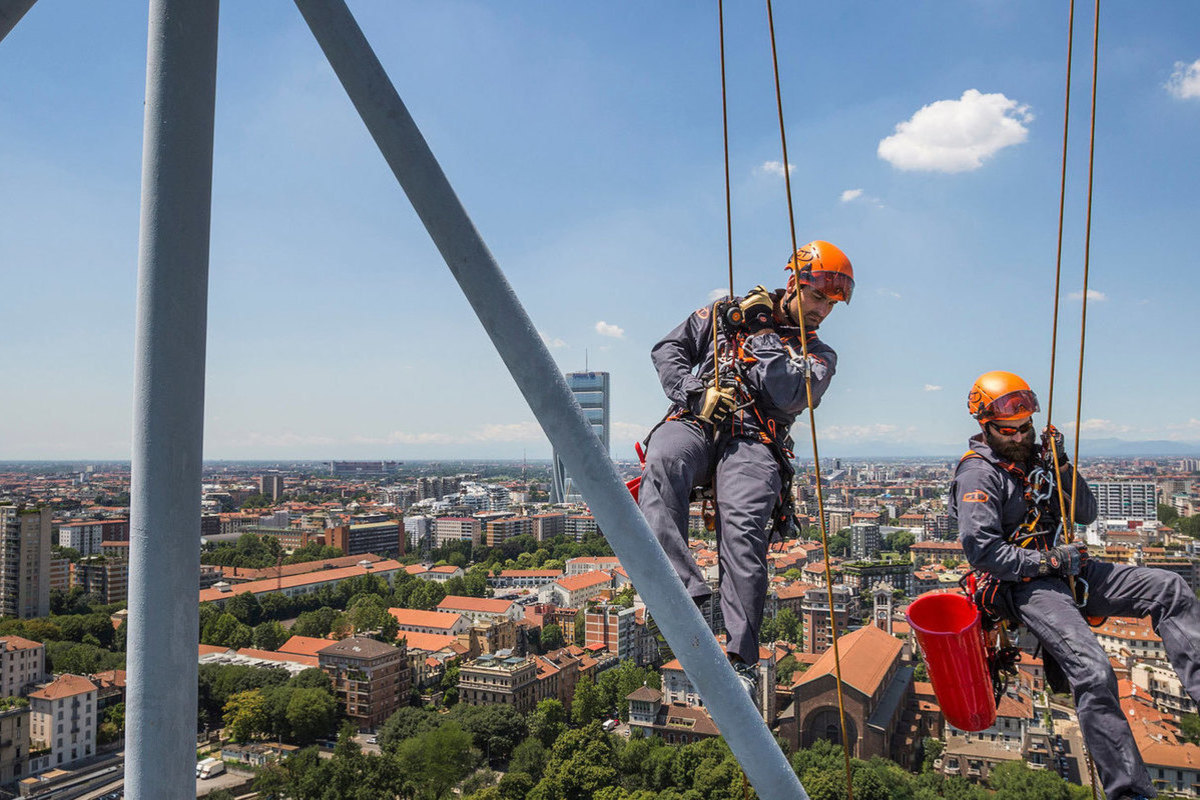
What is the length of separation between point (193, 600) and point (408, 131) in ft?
3.02

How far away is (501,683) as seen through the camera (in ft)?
121

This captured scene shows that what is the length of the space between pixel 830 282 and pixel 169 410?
2.12 metres

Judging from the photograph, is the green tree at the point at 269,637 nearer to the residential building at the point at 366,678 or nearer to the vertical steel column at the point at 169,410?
the residential building at the point at 366,678

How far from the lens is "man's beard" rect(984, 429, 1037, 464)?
9.26 feet

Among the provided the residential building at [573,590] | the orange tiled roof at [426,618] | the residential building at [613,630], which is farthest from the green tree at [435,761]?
the residential building at [573,590]

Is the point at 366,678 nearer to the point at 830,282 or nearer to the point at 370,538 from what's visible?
the point at 830,282

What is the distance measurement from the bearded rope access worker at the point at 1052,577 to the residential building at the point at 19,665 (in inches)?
1708

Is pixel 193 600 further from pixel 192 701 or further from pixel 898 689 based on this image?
pixel 898 689

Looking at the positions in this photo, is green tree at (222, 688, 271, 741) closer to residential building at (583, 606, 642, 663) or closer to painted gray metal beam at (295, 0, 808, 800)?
residential building at (583, 606, 642, 663)

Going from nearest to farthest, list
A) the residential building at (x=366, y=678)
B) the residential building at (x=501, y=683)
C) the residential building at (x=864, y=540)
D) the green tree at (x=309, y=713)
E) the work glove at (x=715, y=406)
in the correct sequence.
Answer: the work glove at (x=715, y=406) → the green tree at (x=309, y=713) → the residential building at (x=501, y=683) → the residential building at (x=366, y=678) → the residential building at (x=864, y=540)

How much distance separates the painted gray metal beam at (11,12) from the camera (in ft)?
4.18

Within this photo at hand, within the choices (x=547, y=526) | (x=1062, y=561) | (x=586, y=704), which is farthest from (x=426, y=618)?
(x=1062, y=561)

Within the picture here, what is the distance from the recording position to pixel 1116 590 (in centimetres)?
254

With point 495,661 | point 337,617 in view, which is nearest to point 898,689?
point 495,661
